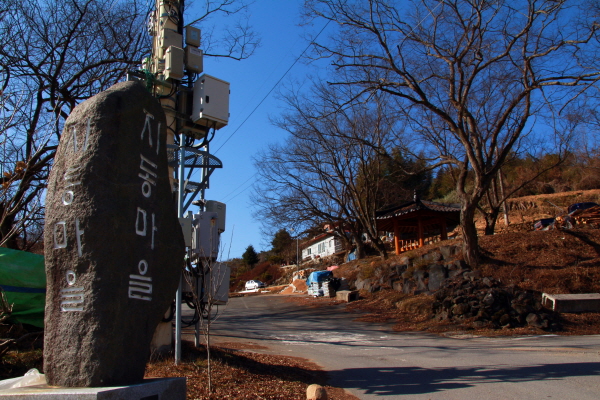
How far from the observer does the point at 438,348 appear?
9.83 meters

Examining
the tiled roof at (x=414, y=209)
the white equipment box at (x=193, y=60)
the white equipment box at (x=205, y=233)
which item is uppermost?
the white equipment box at (x=193, y=60)

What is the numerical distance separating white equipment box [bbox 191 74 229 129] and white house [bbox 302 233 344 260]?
43.7 m

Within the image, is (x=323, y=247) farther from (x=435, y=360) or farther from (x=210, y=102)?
(x=210, y=102)

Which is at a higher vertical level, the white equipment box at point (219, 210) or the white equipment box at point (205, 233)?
the white equipment box at point (219, 210)

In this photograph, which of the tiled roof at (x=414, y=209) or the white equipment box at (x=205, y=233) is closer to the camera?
the white equipment box at (x=205, y=233)

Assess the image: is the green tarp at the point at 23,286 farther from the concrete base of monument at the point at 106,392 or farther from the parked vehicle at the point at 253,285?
the parked vehicle at the point at 253,285

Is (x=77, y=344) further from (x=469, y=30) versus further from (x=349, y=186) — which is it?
(x=349, y=186)

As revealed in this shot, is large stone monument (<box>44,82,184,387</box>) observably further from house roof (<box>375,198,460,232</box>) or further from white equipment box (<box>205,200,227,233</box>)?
house roof (<box>375,198,460,232</box>)

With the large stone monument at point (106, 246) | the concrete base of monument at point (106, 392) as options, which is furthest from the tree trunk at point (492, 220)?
the concrete base of monument at point (106, 392)

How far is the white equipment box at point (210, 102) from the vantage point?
7.88 m

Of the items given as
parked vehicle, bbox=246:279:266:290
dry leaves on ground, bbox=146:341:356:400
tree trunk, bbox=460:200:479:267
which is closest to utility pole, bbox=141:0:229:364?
dry leaves on ground, bbox=146:341:356:400

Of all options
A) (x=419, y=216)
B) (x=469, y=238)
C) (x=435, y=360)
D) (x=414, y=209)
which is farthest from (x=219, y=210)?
(x=419, y=216)

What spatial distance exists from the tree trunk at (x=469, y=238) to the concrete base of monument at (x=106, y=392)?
14870 millimetres

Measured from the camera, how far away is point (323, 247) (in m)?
60.0
